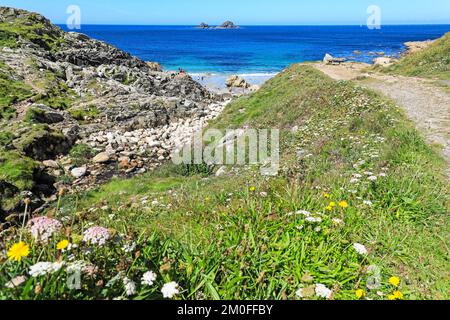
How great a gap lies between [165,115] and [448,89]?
21932 millimetres

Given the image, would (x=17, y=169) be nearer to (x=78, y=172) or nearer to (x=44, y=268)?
(x=78, y=172)

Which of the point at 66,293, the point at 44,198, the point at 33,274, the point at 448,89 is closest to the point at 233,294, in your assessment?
the point at 66,293

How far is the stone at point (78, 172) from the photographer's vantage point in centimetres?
1906

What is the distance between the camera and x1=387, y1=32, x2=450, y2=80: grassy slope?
24094mm

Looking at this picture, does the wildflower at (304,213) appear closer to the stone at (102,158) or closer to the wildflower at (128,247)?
the wildflower at (128,247)

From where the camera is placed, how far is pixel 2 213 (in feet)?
47.0

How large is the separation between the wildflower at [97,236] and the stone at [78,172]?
16.6m

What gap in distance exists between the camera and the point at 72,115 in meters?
28.8

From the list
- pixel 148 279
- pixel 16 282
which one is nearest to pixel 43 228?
pixel 16 282

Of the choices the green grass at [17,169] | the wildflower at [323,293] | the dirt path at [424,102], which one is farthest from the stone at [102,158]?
the wildflower at [323,293]

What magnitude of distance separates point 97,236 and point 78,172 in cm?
1712

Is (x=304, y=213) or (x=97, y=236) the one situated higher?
(x=97, y=236)
